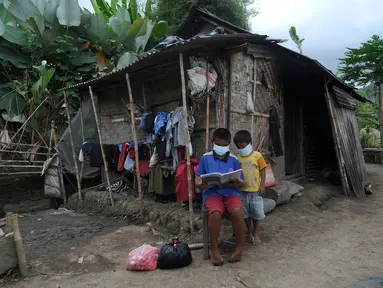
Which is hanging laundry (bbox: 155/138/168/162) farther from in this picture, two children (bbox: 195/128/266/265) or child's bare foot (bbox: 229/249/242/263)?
child's bare foot (bbox: 229/249/242/263)

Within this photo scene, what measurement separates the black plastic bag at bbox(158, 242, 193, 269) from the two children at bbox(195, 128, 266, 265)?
0.33 metres

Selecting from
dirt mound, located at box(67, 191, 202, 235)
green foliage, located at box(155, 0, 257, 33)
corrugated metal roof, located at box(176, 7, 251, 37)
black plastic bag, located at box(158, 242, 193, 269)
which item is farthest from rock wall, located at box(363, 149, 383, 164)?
black plastic bag, located at box(158, 242, 193, 269)

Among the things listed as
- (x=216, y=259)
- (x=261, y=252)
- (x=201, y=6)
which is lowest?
(x=261, y=252)

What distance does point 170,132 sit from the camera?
211 inches

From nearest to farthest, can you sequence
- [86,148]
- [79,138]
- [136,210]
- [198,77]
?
[198,77]
[136,210]
[86,148]
[79,138]

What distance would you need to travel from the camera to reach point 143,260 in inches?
141

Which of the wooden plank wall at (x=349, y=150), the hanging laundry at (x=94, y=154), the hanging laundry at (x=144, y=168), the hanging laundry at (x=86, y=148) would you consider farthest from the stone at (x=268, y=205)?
the hanging laundry at (x=86, y=148)

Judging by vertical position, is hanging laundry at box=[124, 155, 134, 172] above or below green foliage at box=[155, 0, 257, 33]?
below

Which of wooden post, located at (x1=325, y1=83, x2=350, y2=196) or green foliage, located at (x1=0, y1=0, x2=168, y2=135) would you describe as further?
green foliage, located at (x1=0, y1=0, x2=168, y2=135)

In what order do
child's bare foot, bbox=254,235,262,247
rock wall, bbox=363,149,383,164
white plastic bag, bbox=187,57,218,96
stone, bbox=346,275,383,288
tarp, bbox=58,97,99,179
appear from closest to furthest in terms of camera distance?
1. stone, bbox=346,275,383,288
2. child's bare foot, bbox=254,235,262,247
3. white plastic bag, bbox=187,57,218,96
4. tarp, bbox=58,97,99,179
5. rock wall, bbox=363,149,383,164

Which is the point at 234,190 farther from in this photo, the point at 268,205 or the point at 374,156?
the point at 374,156

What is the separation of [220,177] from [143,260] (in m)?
1.36

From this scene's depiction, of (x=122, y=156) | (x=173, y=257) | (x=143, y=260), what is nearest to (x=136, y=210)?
(x=122, y=156)

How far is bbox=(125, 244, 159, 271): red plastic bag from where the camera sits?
3562mm
